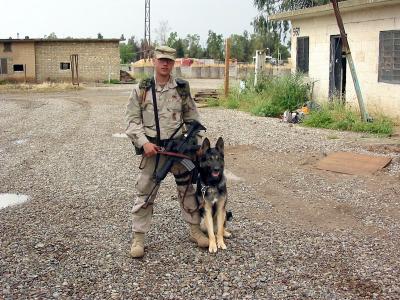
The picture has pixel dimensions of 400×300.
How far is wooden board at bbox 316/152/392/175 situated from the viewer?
8.12 m

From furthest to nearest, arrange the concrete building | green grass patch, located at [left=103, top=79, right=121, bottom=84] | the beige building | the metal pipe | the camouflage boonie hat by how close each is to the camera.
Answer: green grass patch, located at [left=103, top=79, right=121, bottom=84] → the concrete building → the metal pipe → the beige building → the camouflage boonie hat

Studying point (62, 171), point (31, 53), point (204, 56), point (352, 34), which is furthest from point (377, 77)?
point (204, 56)

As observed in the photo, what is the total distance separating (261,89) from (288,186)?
10.6 meters

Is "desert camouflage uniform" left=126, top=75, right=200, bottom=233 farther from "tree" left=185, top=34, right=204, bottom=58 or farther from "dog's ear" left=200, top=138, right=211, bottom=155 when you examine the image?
"tree" left=185, top=34, right=204, bottom=58

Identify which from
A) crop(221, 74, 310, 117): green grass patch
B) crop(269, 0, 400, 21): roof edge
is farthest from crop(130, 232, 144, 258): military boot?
crop(221, 74, 310, 117): green grass patch

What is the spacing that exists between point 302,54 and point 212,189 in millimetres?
13577

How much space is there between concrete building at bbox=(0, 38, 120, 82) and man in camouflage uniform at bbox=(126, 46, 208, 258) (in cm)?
3541

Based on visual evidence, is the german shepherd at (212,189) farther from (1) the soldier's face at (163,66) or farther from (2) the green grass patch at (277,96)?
(2) the green grass patch at (277,96)

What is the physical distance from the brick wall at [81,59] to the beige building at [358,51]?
24975 millimetres

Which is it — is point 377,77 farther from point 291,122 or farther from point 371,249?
point 371,249

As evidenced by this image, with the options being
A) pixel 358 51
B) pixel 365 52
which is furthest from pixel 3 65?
pixel 365 52

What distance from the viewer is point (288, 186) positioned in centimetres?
737

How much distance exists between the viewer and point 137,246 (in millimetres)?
4684

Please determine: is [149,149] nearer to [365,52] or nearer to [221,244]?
[221,244]
